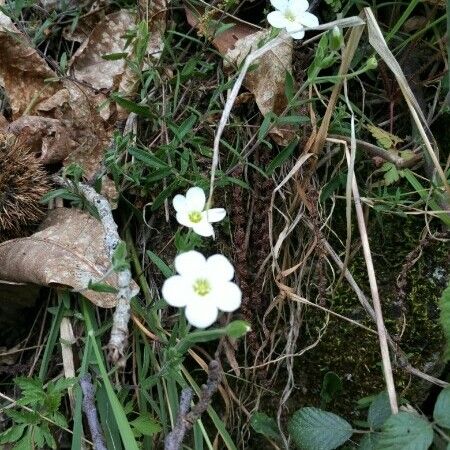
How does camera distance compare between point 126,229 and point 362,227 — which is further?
point 126,229

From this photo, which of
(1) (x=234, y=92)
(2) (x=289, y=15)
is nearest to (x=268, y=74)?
(2) (x=289, y=15)

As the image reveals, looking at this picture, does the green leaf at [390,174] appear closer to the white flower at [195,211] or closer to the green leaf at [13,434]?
the white flower at [195,211]

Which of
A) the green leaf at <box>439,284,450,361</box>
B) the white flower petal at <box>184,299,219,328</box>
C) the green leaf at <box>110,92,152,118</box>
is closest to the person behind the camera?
the white flower petal at <box>184,299,219,328</box>

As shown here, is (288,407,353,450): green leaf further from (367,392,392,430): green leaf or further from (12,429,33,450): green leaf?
(12,429,33,450): green leaf

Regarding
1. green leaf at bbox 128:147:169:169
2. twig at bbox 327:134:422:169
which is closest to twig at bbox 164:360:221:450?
green leaf at bbox 128:147:169:169

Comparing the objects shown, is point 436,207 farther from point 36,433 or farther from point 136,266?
point 36,433

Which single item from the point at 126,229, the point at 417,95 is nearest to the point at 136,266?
the point at 126,229
